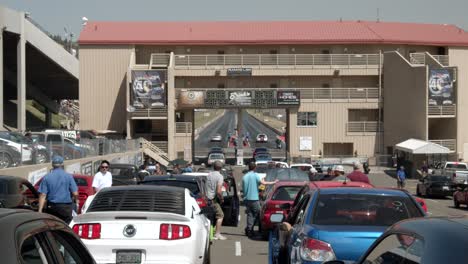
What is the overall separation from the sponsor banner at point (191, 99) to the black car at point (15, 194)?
5095cm

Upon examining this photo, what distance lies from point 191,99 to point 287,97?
829cm

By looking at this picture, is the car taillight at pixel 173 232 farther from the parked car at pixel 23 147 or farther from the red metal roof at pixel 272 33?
the red metal roof at pixel 272 33

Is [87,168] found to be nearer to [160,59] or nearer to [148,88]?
[148,88]

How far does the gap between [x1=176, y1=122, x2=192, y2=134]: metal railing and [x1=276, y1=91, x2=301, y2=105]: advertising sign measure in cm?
809

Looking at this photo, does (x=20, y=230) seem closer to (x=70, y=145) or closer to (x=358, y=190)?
(x=358, y=190)

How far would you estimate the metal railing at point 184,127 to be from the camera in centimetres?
6844

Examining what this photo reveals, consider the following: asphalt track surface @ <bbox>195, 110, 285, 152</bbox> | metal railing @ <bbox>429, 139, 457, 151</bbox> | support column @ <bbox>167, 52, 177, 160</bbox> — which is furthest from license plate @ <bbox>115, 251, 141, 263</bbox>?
asphalt track surface @ <bbox>195, 110, 285, 152</bbox>

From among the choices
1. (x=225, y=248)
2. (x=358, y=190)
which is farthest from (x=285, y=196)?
(x=358, y=190)

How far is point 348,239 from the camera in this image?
7879 mm

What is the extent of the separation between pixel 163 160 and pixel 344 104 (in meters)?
17.0

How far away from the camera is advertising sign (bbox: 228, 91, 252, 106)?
220 ft

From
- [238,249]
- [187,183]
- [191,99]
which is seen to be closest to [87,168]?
[187,183]

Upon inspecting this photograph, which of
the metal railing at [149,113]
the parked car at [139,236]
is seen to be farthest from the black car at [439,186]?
the parked car at [139,236]

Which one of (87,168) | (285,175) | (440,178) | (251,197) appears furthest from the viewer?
(440,178)
